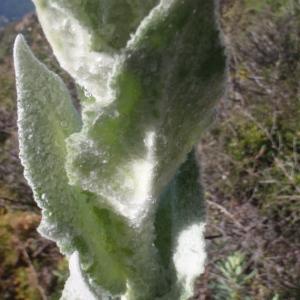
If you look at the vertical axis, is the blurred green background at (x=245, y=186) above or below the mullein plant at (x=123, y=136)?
below

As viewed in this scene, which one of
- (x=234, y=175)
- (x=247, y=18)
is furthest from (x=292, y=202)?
(x=247, y=18)

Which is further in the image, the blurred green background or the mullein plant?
the blurred green background

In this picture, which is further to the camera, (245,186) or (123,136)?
(245,186)

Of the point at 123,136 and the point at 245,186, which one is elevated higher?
the point at 123,136

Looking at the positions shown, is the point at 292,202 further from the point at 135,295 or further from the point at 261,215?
the point at 135,295

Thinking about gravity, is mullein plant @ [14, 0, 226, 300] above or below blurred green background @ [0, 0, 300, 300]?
above
